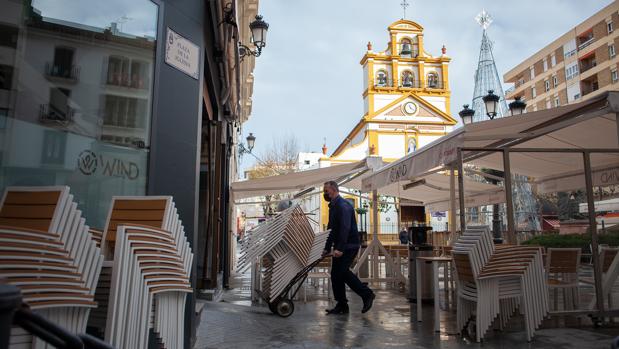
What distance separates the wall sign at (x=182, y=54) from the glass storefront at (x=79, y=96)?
0.57 feet

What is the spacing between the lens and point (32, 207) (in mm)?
2318

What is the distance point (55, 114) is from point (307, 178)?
27.2 ft

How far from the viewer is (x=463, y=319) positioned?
521 cm

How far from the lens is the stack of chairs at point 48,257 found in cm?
193

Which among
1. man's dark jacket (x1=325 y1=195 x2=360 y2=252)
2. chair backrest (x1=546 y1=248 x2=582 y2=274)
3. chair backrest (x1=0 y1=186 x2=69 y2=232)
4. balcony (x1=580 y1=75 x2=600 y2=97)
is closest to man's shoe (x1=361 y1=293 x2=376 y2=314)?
man's dark jacket (x1=325 y1=195 x2=360 y2=252)

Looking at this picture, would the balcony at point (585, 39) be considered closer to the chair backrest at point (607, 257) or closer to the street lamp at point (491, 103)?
the street lamp at point (491, 103)

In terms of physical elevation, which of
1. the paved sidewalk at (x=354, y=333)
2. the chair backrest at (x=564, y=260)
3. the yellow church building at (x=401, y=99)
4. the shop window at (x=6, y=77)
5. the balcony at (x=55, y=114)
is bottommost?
the paved sidewalk at (x=354, y=333)

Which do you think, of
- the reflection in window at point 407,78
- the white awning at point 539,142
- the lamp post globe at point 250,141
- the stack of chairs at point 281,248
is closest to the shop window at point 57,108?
the stack of chairs at point 281,248

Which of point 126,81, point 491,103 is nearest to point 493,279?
point 126,81

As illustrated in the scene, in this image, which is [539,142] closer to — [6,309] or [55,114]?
[55,114]

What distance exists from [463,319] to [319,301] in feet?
11.5

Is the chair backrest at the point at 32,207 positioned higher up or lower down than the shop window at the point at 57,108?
lower down

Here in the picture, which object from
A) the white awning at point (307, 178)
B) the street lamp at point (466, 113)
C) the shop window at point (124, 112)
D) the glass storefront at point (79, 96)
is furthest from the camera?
the street lamp at point (466, 113)

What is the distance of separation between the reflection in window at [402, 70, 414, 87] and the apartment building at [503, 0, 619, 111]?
12.6 m
